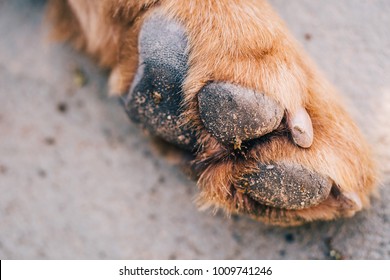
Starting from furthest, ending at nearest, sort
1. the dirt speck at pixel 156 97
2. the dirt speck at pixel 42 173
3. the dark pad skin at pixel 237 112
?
the dirt speck at pixel 42 173, the dirt speck at pixel 156 97, the dark pad skin at pixel 237 112

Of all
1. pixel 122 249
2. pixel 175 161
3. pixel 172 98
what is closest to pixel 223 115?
pixel 172 98

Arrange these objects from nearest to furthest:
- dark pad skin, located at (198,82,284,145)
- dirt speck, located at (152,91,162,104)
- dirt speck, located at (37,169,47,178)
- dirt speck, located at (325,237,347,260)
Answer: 1. dark pad skin, located at (198,82,284,145)
2. dirt speck, located at (152,91,162,104)
3. dirt speck, located at (325,237,347,260)
4. dirt speck, located at (37,169,47,178)

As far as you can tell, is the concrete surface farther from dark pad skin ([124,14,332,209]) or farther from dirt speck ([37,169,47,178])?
→ dark pad skin ([124,14,332,209])

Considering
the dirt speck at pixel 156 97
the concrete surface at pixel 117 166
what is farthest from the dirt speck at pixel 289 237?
the dirt speck at pixel 156 97

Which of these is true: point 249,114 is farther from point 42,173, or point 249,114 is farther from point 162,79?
point 42,173

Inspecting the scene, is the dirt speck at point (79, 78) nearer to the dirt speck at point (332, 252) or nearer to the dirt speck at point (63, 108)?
the dirt speck at point (63, 108)

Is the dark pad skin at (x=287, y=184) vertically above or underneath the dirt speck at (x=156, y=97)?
above

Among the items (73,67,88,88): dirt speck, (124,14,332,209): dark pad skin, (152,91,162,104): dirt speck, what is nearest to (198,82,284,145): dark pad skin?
(124,14,332,209): dark pad skin

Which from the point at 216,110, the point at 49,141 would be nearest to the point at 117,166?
the point at 49,141
